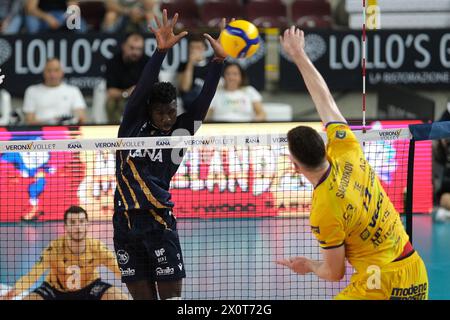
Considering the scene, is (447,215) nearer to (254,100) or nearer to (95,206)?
(254,100)

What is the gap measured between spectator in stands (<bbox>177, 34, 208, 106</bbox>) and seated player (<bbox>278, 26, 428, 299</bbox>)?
9127mm

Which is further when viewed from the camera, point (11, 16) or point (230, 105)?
point (11, 16)

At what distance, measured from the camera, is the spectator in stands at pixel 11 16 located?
1738 centimetres

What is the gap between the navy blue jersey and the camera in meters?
7.61

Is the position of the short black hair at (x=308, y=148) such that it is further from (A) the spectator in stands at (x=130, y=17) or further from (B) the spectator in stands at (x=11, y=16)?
(B) the spectator in stands at (x=11, y=16)

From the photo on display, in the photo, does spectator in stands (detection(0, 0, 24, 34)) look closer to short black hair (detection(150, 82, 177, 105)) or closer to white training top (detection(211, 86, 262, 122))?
white training top (detection(211, 86, 262, 122))

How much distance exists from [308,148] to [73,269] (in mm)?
4062

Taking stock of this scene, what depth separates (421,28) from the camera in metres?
16.7

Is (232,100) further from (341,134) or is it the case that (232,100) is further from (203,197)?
(341,134)

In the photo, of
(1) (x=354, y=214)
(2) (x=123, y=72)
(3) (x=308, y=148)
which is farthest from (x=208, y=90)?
(2) (x=123, y=72)

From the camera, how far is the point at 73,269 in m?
9.26
